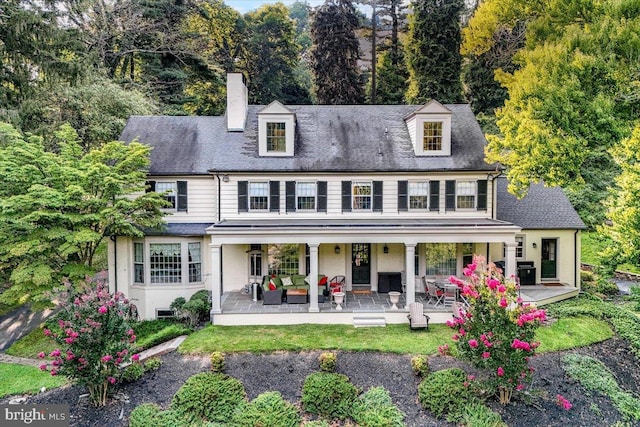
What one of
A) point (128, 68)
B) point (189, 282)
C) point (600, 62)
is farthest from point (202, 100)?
point (600, 62)

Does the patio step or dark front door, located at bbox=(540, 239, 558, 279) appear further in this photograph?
dark front door, located at bbox=(540, 239, 558, 279)

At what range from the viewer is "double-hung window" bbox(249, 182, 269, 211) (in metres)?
14.9

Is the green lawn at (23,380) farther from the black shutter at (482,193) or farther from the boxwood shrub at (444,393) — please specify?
the black shutter at (482,193)

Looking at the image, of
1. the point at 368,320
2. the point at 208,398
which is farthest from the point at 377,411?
the point at 368,320

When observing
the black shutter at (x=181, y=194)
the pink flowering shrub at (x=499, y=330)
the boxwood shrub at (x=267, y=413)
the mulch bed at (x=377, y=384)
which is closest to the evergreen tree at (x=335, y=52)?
the black shutter at (x=181, y=194)

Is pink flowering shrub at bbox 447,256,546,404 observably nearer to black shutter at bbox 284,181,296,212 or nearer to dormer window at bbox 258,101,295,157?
black shutter at bbox 284,181,296,212

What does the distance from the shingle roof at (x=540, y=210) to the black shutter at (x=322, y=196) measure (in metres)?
7.90

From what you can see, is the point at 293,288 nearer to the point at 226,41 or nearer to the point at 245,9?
the point at 226,41

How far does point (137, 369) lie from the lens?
9602 millimetres

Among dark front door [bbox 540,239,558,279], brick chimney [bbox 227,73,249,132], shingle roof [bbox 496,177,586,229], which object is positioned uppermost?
brick chimney [bbox 227,73,249,132]

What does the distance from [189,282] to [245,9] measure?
33.5 meters

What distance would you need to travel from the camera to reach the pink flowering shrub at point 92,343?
8.25 metres

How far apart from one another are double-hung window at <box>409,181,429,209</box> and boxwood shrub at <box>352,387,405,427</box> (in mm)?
8020

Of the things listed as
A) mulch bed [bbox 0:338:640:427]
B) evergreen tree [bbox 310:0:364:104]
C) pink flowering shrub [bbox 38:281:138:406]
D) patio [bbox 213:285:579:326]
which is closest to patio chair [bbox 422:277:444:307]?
patio [bbox 213:285:579:326]
